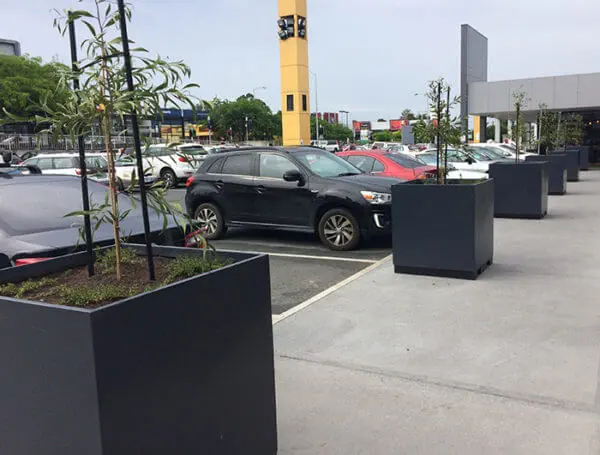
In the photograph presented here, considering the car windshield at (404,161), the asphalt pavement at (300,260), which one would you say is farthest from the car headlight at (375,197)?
the car windshield at (404,161)

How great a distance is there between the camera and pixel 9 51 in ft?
201

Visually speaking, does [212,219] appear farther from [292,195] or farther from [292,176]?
[292,176]

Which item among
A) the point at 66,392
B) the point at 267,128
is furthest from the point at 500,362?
the point at 267,128

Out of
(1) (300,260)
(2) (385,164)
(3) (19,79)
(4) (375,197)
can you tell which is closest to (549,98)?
(2) (385,164)

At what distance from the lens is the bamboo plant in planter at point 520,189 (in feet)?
36.8

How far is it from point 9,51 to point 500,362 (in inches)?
2691

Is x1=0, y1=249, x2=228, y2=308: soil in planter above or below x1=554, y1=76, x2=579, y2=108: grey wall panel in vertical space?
below

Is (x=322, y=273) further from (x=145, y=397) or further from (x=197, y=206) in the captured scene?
(x=145, y=397)

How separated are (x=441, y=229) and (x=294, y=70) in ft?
148

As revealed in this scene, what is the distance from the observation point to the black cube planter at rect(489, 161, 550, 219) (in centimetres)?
1123

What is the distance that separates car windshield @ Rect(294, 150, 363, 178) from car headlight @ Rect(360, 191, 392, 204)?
925mm

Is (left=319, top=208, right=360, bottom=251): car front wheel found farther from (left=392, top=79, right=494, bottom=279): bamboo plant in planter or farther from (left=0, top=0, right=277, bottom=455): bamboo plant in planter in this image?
(left=0, top=0, right=277, bottom=455): bamboo plant in planter

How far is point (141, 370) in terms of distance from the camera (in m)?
2.12

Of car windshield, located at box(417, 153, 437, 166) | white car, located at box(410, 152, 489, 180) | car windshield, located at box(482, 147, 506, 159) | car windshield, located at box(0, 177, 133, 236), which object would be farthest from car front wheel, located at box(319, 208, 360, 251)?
car windshield, located at box(482, 147, 506, 159)
